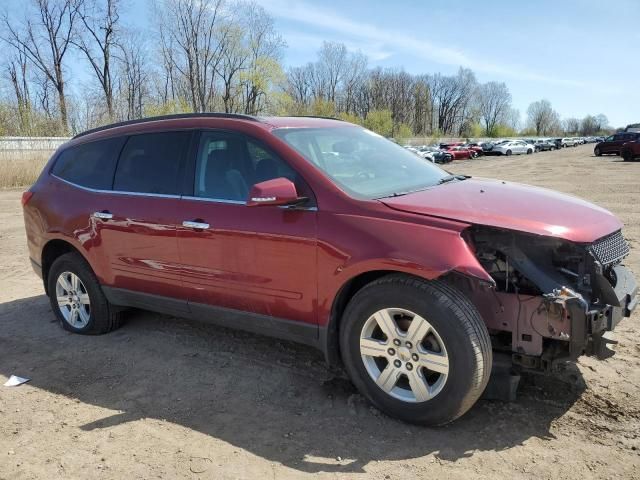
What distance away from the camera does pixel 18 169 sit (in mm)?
Answer: 22078

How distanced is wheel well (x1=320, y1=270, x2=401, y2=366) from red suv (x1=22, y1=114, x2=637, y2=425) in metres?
0.01

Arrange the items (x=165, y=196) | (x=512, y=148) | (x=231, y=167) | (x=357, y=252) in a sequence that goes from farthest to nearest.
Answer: (x=512, y=148) → (x=165, y=196) → (x=231, y=167) → (x=357, y=252)

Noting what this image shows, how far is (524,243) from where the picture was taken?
3062mm

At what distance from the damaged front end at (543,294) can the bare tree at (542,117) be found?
173 metres

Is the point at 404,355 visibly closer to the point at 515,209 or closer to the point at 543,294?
the point at 543,294

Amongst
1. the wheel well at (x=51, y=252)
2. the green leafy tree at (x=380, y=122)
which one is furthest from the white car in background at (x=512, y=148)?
the wheel well at (x=51, y=252)

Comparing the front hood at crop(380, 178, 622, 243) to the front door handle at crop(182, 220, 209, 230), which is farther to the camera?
the front door handle at crop(182, 220, 209, 230)

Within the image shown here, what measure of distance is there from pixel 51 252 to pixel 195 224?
217cm

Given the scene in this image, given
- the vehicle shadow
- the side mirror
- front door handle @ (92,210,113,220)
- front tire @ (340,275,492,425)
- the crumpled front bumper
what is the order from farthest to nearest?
1. front door handle @ (92,210,113,220)
2. the side mirror
3. the vehicle shadow
4. front tire @ (340,275,492,425)
5. the crumpled front bumper

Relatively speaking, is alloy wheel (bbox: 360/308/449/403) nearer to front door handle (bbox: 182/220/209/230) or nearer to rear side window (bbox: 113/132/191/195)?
front door handle (bbox: 182/220/209/230)

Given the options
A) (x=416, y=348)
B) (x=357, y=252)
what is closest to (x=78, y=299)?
(x=357, y=252)

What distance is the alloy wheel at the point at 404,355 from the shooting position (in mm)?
2979

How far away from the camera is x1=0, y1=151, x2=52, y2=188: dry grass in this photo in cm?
2159

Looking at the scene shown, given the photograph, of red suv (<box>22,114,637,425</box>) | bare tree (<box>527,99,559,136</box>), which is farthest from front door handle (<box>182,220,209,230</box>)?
bare tree (<box>527,99,559,136</box>)
